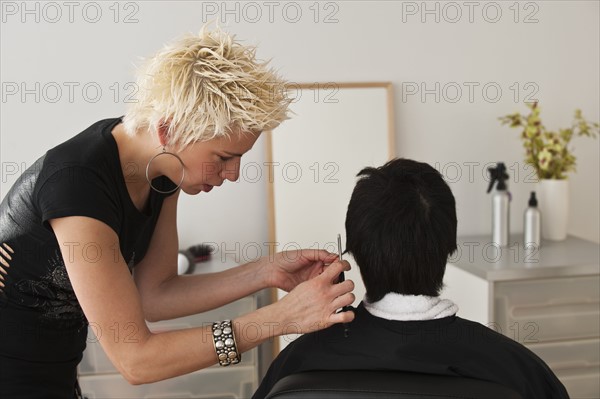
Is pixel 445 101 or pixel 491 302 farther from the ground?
pixel 445 101

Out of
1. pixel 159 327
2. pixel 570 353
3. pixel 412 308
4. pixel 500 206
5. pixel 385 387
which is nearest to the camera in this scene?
pixel 385 387

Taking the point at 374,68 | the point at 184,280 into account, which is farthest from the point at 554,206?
the point at 184,280

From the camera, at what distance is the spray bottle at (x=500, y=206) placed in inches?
94.6

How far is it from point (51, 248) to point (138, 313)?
7.8 inches

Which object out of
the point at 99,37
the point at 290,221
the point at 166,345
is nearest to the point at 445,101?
the point at 290,221

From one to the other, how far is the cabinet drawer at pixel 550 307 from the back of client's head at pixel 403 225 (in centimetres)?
100

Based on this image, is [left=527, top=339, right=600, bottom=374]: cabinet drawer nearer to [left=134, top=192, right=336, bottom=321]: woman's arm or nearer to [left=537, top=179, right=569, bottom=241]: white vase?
[left=537, top=179, right=569, bottom=241]: white vase

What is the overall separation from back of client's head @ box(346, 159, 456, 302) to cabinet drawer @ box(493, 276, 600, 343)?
3.29 feet

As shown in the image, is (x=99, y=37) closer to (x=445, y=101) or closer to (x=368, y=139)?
(x=368, y=139)

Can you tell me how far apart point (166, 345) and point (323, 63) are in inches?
60.2

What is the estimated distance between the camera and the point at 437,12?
2531mm

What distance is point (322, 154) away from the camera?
8.04 feet

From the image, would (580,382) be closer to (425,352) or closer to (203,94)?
(425,352)

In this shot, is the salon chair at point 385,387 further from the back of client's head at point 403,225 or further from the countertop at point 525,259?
the countertop at point 525,259
